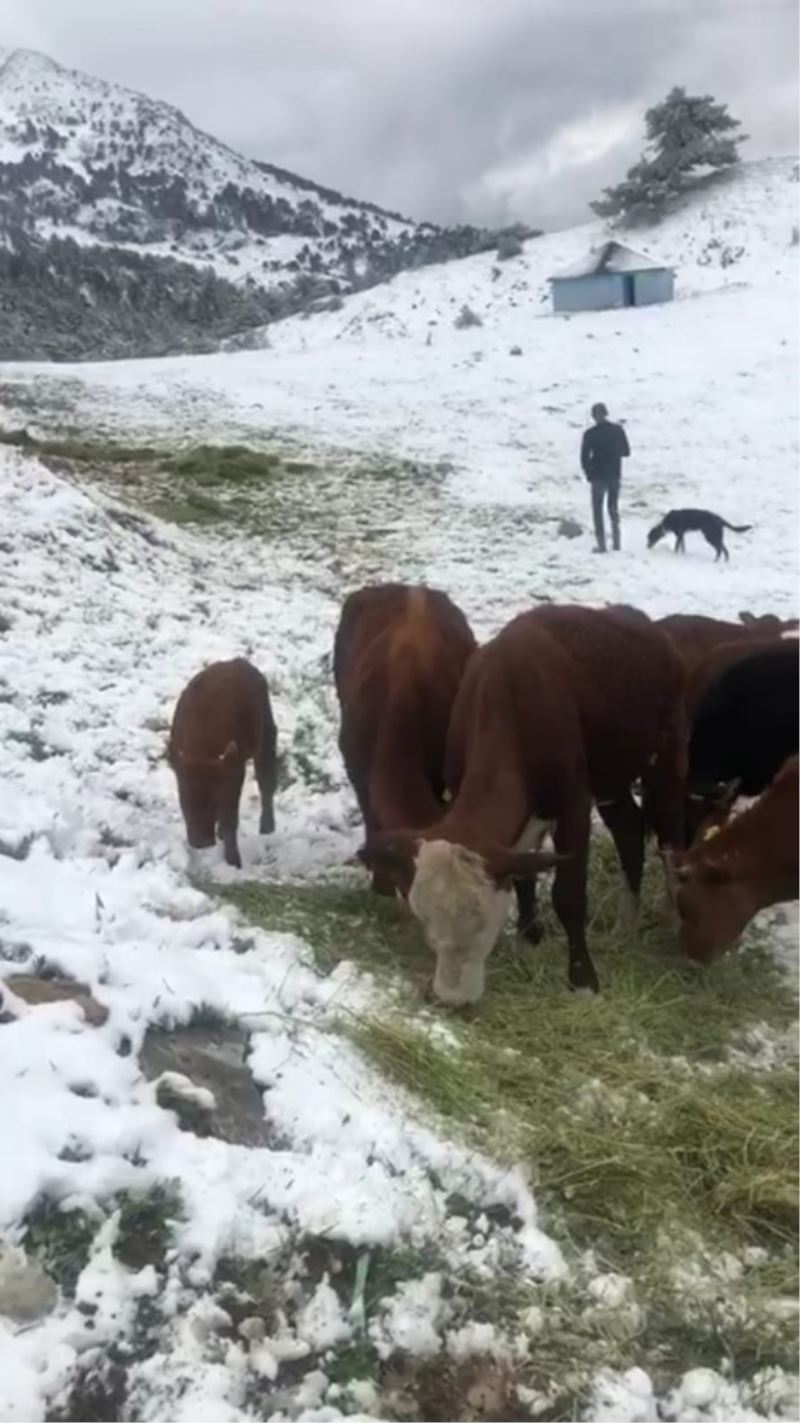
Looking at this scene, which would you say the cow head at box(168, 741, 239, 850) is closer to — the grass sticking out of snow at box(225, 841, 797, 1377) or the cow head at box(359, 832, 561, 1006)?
the grass sticking out of snow at box(225, 841, 797, 1377)

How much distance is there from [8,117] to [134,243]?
972 centimetres

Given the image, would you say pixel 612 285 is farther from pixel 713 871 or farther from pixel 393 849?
pixel 393 849

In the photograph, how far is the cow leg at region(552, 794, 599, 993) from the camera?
5.70 meters

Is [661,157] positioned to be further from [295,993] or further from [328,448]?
[295,993]

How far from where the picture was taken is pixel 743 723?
21.4ft

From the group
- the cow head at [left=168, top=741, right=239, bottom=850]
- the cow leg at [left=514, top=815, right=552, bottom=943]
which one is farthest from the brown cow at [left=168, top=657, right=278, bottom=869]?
the cow leg at [left=514, top=815, right=552, bottom=943]

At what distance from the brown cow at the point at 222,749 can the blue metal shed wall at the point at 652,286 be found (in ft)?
116

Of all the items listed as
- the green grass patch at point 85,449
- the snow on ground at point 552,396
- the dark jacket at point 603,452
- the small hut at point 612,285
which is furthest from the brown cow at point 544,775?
the small hut at point 612,285

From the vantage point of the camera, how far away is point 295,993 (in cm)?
493

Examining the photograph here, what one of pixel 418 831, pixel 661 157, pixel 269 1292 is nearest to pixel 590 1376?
pixel 269 1292

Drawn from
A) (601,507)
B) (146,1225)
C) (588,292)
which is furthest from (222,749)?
(588,292)

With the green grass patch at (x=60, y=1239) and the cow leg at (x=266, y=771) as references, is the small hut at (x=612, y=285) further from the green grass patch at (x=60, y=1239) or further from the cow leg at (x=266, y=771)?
the green grass patch at (x=60, y=1239)

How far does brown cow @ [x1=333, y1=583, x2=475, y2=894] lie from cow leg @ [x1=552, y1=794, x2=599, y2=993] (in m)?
0.61

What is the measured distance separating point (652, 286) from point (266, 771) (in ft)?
119
